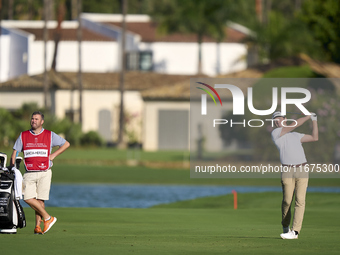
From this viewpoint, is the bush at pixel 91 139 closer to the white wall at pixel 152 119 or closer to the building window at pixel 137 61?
the white wall at pixel 152 119

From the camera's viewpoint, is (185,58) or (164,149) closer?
(164,149)

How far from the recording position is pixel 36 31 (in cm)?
7500

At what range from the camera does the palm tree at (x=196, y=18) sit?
6444 cm

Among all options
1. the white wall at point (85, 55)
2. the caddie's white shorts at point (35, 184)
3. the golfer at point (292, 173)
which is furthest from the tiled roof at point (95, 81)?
the golfer at point (292, 173)

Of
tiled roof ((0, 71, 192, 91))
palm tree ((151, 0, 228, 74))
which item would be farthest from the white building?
Result: palm tree ((151, 0, 228, 74))

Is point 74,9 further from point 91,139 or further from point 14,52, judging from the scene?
point 91,139

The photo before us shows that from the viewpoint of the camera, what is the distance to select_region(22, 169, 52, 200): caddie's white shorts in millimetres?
14062

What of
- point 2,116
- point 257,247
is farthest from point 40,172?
point 2,116

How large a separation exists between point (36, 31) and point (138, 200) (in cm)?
4715

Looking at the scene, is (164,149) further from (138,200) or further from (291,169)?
(291,169)

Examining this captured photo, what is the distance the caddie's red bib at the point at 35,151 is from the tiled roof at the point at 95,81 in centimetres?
4850

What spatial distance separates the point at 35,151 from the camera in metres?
14.0

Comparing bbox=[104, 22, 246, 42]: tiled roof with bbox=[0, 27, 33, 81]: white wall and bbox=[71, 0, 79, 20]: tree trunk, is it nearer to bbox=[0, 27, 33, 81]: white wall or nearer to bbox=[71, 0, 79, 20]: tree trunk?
bbox=[0, 27, 33, 81]: white wall

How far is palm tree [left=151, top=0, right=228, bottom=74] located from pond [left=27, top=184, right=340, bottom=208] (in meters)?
29.0
